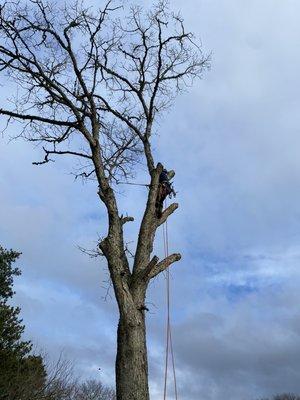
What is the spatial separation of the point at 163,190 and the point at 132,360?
10.0 ft

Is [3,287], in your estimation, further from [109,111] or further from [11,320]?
[109,111]

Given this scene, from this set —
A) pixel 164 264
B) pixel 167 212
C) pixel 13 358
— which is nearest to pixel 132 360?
pixel 164 264

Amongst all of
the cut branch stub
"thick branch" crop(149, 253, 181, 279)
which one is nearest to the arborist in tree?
the cut branch stub

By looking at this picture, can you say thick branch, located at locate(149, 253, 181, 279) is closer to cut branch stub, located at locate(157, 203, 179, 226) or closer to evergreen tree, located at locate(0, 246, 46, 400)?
cut branch stub, located at locate(157, 203, 179, 226)

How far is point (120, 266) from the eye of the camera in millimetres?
8281

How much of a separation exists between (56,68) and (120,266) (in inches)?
161

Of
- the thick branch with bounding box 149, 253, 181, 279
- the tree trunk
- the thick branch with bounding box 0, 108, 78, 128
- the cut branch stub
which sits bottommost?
the tree trunk

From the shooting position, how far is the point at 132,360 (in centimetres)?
752

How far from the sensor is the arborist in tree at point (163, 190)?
9375 millimetres

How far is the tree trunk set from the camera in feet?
24.3

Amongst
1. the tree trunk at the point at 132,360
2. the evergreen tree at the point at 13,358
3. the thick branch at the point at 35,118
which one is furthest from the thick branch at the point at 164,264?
the evergreen tree at the point at 13,358

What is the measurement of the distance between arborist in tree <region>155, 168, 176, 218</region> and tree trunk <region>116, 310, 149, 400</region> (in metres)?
2.06

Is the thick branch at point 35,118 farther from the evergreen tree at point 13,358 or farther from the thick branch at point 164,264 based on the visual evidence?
the evergreen tree at point 13,358

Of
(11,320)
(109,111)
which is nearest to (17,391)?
(11,320)
